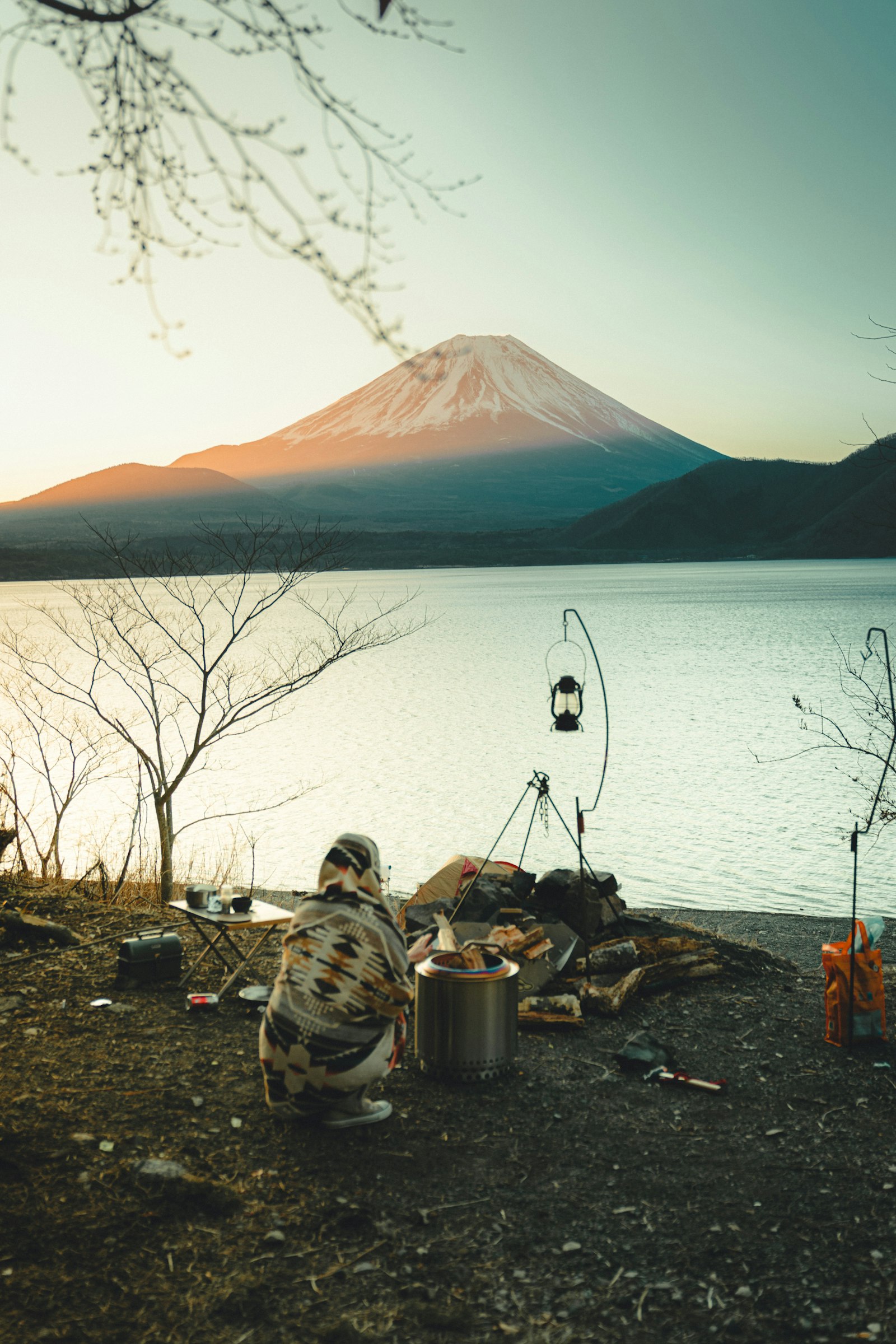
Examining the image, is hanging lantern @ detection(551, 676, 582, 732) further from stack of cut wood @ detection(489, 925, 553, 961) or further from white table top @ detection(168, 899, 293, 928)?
white table top @ detection(168, 899, 293, 928)

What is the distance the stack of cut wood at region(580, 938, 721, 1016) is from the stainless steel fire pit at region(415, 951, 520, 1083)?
103 cm

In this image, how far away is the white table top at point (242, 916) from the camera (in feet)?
15.6

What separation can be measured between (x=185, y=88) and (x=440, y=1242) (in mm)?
3749

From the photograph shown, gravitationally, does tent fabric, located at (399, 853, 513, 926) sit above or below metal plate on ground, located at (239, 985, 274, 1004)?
below

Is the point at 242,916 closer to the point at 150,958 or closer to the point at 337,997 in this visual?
the point at 150,958

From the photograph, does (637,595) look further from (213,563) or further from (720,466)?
(720,466)

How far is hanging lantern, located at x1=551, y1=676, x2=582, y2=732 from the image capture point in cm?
652

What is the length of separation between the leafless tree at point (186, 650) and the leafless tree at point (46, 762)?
515 mm

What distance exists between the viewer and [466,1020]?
4188mm

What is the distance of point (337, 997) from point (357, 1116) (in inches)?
20.2

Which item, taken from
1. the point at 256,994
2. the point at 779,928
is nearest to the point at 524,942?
the point at 256,994

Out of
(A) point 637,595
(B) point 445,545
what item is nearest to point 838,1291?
(A) point 637,595

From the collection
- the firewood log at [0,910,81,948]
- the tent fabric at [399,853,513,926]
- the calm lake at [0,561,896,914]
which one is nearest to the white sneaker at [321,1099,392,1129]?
the firewood log at [0,910,81,948]

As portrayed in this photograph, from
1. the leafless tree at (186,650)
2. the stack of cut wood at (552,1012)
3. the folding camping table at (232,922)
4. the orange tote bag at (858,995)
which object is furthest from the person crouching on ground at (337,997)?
the leafless tree at (186,650)
